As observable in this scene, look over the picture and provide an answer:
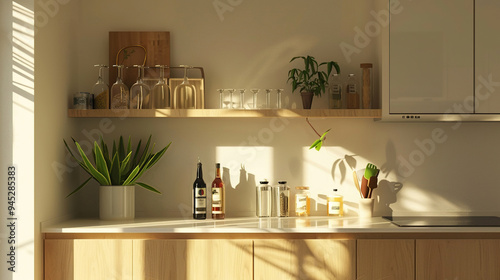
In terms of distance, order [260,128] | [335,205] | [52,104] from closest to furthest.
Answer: [52,104] < [335,205] < [260,128]

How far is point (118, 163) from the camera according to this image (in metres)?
3.44

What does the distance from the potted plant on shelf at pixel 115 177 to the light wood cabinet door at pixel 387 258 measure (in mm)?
1249

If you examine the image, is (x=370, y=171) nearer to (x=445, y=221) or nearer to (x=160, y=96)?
(x=445, y=221)

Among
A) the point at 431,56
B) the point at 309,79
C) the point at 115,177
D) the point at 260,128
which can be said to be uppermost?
the point at 431,56

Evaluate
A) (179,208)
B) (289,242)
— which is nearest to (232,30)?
(179,208)

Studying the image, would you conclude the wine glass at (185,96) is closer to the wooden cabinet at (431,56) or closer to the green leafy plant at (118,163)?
the green leafy plant at (118,163)

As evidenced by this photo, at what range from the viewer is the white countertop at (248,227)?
311 centimetres

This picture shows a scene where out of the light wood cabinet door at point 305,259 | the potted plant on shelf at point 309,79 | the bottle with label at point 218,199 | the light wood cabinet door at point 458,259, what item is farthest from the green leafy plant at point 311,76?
the light wood cabinet door at point 458,259

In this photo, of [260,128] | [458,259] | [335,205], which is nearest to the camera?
[458,259]

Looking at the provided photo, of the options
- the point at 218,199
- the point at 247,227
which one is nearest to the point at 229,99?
the point at 218,199

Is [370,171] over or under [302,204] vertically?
over

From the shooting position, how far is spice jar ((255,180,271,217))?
3572 millimetres

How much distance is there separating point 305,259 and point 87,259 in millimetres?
1152

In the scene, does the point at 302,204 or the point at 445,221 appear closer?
the point at 445,221
